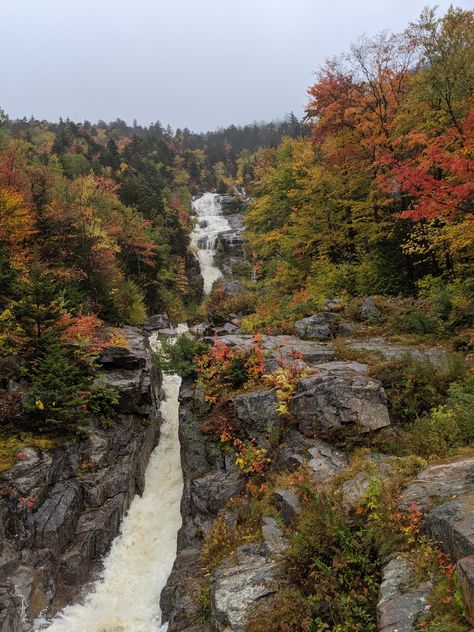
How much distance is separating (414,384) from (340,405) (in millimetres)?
1957

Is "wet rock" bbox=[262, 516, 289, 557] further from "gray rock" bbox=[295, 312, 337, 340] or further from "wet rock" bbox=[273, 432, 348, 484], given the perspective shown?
"gray rock" bbox=[295, 312, 337, 340]

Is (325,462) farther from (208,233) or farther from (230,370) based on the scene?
(208,233)

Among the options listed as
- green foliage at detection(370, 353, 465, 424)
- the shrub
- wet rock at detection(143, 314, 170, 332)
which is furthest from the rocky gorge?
wet rock at detection(143, 314, 170, 332)

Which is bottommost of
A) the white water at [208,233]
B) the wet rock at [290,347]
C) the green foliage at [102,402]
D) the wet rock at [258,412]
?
the wet rock at [258,412]

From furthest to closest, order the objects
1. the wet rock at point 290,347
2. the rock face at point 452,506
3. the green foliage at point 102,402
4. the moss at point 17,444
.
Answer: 1. the green foliage at point 102,402
2. the wet rock at point 290,347
3. the moss at point 17,444
4. the rock face at point 452,506

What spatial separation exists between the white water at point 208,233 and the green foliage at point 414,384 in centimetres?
3049

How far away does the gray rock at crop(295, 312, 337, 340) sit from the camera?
48.2 feet

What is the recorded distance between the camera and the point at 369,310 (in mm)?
15266

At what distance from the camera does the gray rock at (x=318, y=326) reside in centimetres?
1470

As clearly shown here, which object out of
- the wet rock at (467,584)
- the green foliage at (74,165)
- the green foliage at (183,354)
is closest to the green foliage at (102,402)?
the green foliage at (183,354)

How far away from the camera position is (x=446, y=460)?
6.98m

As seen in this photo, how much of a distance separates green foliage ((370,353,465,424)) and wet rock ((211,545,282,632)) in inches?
178

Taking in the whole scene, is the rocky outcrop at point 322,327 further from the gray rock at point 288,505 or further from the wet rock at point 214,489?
the gray rock at point 288,505

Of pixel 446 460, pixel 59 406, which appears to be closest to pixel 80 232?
pixel 59 406
